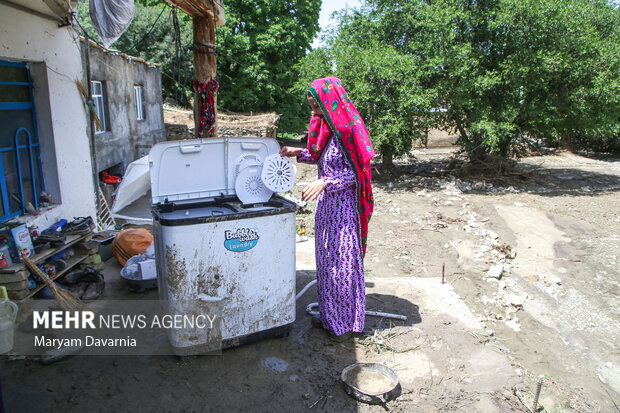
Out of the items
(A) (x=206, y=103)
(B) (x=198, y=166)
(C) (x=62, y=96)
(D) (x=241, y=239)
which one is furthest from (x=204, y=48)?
(D) (x=241, y=239)

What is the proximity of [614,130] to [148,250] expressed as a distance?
45.0 feet

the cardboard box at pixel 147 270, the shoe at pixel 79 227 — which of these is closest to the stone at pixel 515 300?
the cardboard box at pixel 147 270

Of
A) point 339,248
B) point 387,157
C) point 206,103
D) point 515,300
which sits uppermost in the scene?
point 206,103

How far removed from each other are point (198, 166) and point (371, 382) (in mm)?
1996

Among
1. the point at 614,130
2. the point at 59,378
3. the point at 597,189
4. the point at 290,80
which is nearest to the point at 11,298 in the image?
the point at 59,378

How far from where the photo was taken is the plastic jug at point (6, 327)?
10.1 ft

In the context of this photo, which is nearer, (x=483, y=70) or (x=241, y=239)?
(x=241, y=239)

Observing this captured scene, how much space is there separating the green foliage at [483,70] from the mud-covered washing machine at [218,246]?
311 inches

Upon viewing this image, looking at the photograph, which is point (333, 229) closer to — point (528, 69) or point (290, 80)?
point (528, 69)

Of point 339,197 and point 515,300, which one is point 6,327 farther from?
point 515,300

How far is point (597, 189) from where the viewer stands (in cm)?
1177

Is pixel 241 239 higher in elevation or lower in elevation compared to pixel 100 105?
lower

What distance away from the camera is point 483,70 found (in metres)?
11.5

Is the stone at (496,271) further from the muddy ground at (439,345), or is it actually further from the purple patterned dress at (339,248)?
the purple patterned dress at (339,248)
